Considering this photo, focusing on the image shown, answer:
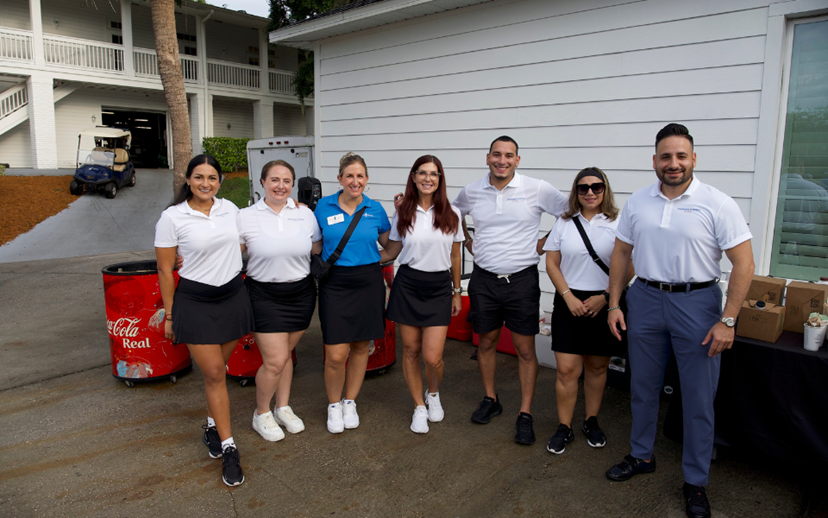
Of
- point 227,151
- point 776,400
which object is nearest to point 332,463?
point 776,400

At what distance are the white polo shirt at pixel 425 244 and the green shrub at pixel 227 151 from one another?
1855 centimetres

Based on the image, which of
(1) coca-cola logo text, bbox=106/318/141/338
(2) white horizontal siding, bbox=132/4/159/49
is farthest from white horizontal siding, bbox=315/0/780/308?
(2) white horizontal siding, bbox=132/4/159/49

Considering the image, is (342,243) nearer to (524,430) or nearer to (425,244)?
(425,244)

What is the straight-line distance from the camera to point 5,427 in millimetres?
3711

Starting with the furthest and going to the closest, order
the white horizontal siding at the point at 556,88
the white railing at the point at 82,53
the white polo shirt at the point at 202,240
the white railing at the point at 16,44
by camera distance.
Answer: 1. the white railing at the point at 82,53
2. the white railing at the point at 16,44
3. the white horizontal siding at the point at 556,88
4. the white polo shirt at the point at 202,240

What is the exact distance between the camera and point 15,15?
1889 cm

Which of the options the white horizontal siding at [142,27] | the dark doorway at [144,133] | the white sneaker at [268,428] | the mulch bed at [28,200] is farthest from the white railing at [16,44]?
the white sneaker at [268,428]

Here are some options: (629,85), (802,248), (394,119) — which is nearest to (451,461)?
(802,248)

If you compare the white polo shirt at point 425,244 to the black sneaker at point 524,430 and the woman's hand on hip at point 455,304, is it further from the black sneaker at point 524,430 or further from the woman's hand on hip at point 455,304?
the black sneaker at point 524,430

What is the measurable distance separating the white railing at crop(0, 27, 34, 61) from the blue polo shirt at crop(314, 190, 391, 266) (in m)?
19.6

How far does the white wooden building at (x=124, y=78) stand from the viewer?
17969mm

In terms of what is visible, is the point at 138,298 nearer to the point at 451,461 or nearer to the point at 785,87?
the point at 451,461

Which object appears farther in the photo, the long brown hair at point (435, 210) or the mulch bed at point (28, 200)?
the mulch bed at point (28, 200)

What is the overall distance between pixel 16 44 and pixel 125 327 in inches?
741
